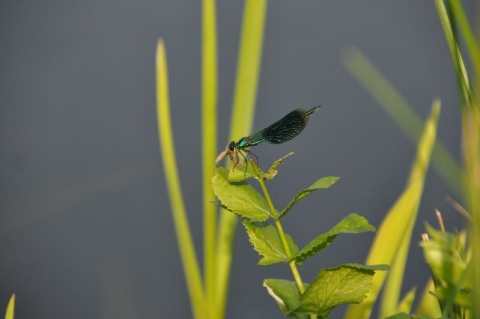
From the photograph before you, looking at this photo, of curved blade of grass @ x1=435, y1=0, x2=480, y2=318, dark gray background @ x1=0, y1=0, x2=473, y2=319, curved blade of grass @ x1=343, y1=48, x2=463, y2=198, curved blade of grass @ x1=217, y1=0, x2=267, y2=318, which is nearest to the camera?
curved blade of grass @ x1=435, y1=0, x2=480, y2=318

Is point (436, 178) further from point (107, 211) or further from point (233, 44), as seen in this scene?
point (107, 211)

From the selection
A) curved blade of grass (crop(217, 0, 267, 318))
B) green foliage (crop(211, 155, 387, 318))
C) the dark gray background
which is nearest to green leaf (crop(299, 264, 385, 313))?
green foliage (crop(211, 155, 387, 318))

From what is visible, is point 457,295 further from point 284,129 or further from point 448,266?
point 284,129

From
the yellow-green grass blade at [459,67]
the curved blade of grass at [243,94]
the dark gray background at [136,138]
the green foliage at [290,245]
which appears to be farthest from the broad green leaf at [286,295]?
the dark gray background at [136,138]

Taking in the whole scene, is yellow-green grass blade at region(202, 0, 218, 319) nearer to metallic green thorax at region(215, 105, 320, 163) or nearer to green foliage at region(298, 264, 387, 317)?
metallic green thorax at region(215, 105, 320, 163)

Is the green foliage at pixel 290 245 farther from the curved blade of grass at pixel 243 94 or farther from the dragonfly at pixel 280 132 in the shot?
the curved blade of grass at pixel 243 94

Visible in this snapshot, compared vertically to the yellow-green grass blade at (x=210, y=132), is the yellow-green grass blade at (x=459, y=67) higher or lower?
lower

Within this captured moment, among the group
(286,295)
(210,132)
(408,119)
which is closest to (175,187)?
(210,132)

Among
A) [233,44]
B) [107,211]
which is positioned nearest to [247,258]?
[107,211]

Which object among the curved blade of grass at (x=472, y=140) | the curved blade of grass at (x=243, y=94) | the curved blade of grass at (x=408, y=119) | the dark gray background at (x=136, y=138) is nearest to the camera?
the curved blade of grass at (x=472, y=140)
